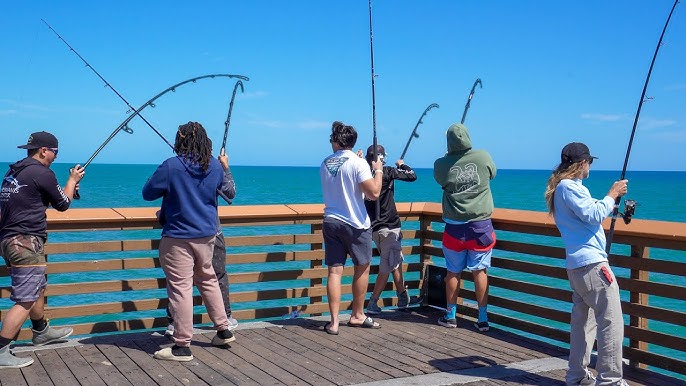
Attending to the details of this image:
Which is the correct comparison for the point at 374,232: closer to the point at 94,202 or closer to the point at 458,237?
the point at 458,237

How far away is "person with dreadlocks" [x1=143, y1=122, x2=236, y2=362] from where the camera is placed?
4738 millimetres

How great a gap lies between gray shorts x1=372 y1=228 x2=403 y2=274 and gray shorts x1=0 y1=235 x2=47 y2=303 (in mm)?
2534

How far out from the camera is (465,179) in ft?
18.3

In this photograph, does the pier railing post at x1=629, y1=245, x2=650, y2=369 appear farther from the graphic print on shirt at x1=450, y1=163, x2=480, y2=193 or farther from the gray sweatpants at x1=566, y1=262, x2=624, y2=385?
the graphic print on shirt at x1=450, y1=163, x2=480, y2=193

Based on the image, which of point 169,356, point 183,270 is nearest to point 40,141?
point 183,270

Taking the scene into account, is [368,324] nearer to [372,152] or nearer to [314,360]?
[314,360]

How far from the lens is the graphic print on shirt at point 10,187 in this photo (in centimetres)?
451

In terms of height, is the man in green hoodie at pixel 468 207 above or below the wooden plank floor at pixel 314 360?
above

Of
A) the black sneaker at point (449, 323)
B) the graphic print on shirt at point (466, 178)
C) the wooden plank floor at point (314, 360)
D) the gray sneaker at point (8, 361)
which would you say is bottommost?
the wooden plank floor at point (314, 360)

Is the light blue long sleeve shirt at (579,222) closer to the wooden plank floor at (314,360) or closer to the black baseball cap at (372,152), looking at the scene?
the wooden plank floor at (314,360)

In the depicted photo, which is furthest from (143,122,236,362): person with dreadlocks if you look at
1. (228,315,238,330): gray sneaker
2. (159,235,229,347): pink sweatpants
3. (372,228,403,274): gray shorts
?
(372,228,403,274): gray shorts

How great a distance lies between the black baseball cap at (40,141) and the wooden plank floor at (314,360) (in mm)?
1242

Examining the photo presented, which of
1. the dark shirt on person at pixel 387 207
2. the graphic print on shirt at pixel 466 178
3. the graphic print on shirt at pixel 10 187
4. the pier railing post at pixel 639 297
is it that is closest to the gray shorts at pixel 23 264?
the graphic print on shirt at pixel 10 187

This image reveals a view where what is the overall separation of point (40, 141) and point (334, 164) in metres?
1.88
